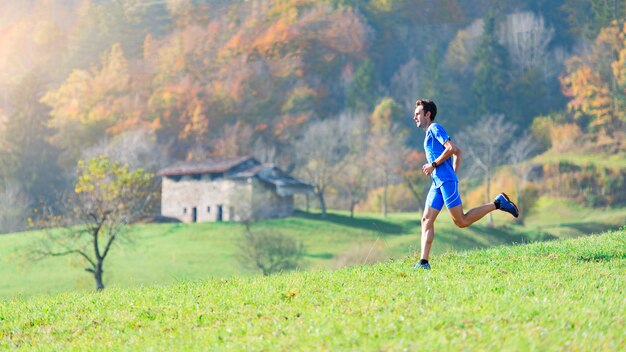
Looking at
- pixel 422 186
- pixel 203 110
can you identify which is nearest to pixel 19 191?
pixel 203 110

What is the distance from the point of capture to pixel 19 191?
112 metres

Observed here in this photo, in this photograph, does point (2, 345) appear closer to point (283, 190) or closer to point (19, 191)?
point (283, 190)

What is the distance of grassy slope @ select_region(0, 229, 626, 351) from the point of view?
9.62m

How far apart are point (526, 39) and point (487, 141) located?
3537cm

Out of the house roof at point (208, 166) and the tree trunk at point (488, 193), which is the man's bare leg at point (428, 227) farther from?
the house roof at point (208, 166)

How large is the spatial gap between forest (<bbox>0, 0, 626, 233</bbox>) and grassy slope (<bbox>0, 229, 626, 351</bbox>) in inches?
3047

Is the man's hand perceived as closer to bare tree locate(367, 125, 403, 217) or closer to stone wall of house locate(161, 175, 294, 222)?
stone wall of house locate(161, 175, 294, 222)

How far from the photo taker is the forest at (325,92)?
108 m

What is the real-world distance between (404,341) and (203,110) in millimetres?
123470

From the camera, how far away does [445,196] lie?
14703 millimetres

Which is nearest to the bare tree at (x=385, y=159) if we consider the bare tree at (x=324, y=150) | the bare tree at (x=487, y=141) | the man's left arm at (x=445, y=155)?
the bare tree at (x=324, y=150)

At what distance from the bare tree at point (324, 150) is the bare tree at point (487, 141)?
53.8 ft

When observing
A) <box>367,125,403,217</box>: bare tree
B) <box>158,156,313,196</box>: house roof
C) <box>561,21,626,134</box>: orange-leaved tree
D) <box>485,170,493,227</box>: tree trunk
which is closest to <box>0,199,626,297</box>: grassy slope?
<box>485,170,493,227</box>: tree trunk

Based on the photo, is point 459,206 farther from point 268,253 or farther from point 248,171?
point 248,171
